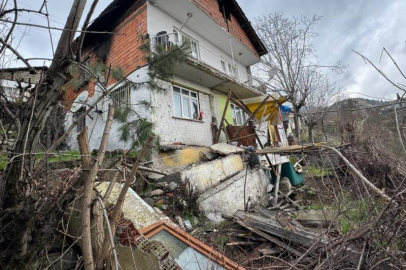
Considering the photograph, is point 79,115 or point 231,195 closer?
point 231,195

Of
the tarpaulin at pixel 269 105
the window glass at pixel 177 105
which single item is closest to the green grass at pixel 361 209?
the window glass at pixel 177 105

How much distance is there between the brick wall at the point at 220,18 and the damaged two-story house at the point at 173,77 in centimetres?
7

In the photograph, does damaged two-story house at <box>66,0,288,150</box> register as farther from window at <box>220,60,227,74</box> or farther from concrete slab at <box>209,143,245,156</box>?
concrete slab at <box>209,143,245,156</box>

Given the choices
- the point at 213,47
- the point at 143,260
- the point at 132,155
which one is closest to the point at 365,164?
the point at 132,155

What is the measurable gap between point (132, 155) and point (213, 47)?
862 cm

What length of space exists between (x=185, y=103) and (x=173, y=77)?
1284mm

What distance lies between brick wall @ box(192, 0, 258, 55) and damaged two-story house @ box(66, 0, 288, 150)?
72 mm

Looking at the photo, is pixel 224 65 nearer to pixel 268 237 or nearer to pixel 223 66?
pixel 223 66

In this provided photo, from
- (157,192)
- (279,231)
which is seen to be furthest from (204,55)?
(279,231)

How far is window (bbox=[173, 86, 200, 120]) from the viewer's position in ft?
27.8

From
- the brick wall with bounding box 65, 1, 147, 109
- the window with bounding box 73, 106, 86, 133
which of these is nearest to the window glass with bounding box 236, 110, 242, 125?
the brick wall with bounding box 65, 1, 147, 109

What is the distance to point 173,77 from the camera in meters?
8.06

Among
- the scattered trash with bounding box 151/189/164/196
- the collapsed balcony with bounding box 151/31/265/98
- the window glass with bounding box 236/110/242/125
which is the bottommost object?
the scattered trash with bounding box 151/189/164/196

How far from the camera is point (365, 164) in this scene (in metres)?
7.31
